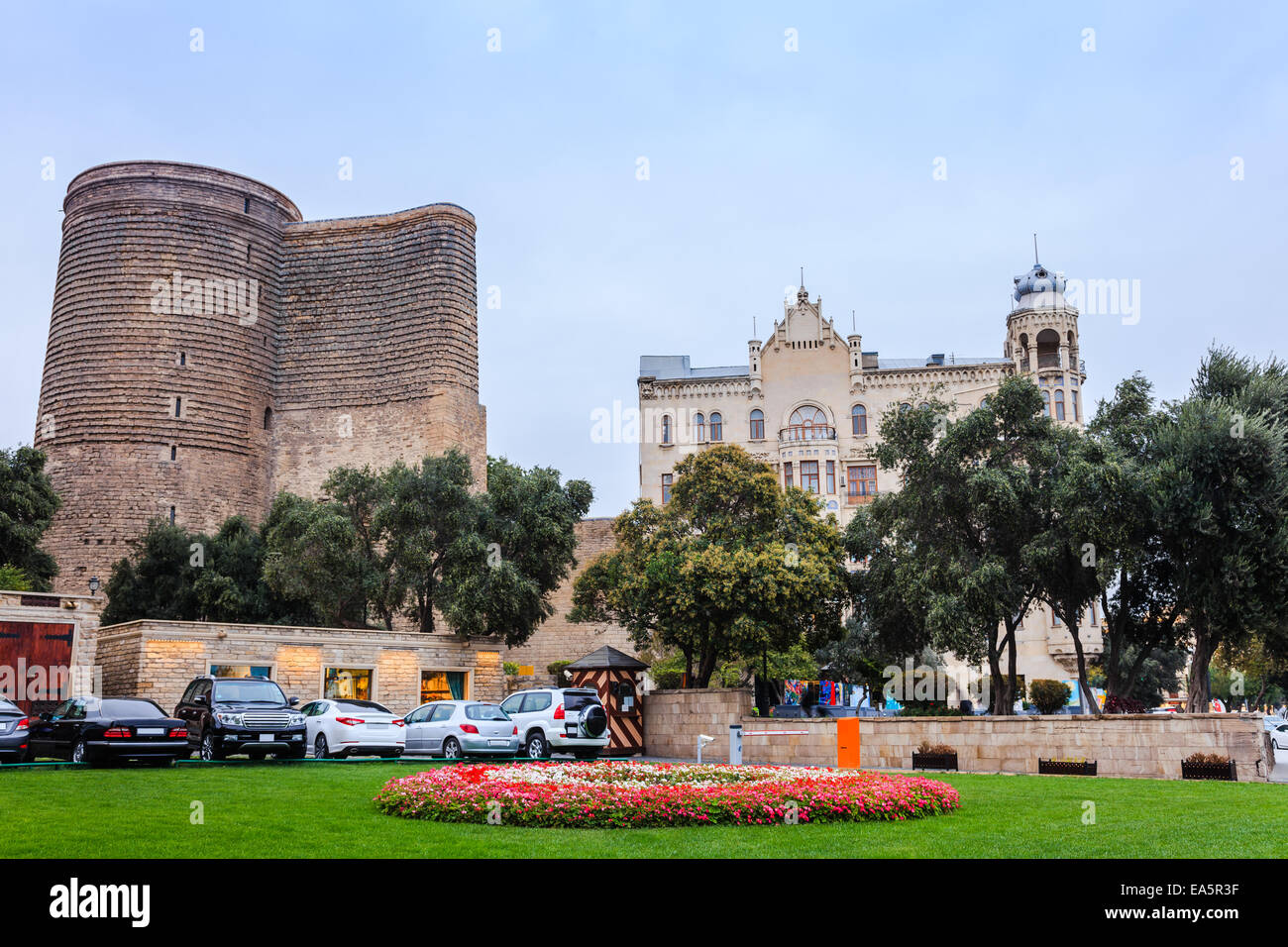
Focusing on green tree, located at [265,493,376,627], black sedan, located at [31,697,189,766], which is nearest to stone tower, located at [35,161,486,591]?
green tree, located at [265,493,376,627]

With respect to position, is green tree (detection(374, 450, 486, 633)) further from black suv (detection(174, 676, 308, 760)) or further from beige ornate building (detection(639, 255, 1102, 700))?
beige ornate building (detection(639, 255, 1102, 700))

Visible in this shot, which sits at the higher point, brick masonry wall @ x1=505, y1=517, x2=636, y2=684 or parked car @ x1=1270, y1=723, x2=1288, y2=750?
brick masonry wall @ x1=505, y1=517, x2=636, y2=684

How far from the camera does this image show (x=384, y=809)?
1305 cm

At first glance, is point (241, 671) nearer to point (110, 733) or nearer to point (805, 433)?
point (110, 733)

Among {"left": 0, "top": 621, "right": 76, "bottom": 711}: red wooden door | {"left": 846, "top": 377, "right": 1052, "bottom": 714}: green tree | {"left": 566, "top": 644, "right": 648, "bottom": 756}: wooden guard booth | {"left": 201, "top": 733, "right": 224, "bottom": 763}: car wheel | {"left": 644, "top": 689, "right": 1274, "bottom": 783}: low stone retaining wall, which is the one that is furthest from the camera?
{"left": 846, "top": 377, "right": 1052, "bottom": 714}: green tree

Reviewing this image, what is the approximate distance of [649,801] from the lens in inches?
482

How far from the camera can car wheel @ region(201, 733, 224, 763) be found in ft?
71.2

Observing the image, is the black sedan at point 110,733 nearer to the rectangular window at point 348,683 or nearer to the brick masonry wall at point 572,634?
the rectangular window at point 348,683

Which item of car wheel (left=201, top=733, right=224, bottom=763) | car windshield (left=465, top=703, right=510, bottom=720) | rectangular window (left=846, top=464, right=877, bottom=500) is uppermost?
rectangular window (left=846, top=464, right=877, bottom=500)

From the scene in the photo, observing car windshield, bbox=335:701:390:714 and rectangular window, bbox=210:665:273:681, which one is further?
rectangular window, bbox=210:665:273:681

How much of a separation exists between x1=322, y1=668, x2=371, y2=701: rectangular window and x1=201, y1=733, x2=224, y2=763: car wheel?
11151 millimetres

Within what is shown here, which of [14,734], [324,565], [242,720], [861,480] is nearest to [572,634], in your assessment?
[861,480]

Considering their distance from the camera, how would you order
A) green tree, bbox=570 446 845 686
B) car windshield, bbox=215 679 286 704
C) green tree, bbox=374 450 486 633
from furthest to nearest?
1. green tree, bbox=374 450 486 633
2. green tree, bbox=570 446 845 686
3. car windshield, bbox=215 679 286 704
